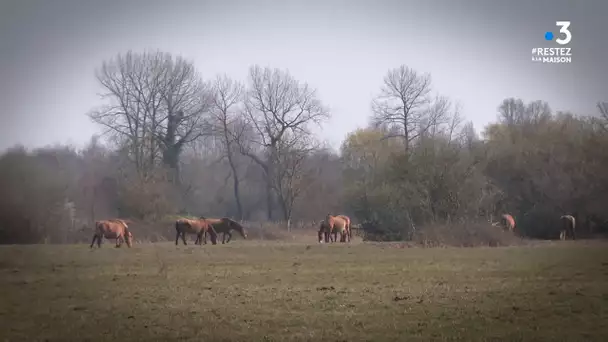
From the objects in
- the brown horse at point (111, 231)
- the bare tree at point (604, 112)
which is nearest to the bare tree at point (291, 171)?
the brown horse at point (111, 231)

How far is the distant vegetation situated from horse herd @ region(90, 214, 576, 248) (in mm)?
722

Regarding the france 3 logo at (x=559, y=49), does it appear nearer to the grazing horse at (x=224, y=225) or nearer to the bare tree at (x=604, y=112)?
the bare tree at (x=604, y=112)

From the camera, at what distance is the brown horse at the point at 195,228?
28766mm

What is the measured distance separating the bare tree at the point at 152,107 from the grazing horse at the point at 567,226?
19383mm

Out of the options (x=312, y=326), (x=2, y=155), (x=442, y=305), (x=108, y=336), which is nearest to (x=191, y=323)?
(x=108, y=336)

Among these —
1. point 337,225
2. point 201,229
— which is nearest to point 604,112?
point 337,225

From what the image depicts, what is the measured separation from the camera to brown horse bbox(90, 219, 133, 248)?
24500 mm

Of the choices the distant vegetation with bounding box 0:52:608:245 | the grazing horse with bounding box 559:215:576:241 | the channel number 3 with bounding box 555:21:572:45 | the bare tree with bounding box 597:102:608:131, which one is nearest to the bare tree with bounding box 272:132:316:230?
the distant vegetation with bounding box 0:52:608:245

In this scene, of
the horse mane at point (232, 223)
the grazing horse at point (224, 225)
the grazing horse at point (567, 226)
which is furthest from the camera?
the horse mane at point (232, 223)

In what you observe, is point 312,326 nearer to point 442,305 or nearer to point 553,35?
point 442,305

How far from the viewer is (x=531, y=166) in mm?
30438

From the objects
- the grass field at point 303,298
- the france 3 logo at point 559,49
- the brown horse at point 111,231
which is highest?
the france 3 logo at point 559,49

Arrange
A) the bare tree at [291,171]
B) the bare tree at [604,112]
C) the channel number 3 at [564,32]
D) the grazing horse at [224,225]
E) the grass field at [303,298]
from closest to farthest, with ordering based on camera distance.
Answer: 1. the grass field at [303,298]
2. the channel number 3 at [564,32]
3. the bare tree at [604,112]
4. the grazing horse at [224,225]
5. the bare tree at [291,171]

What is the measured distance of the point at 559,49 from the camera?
913 inches
